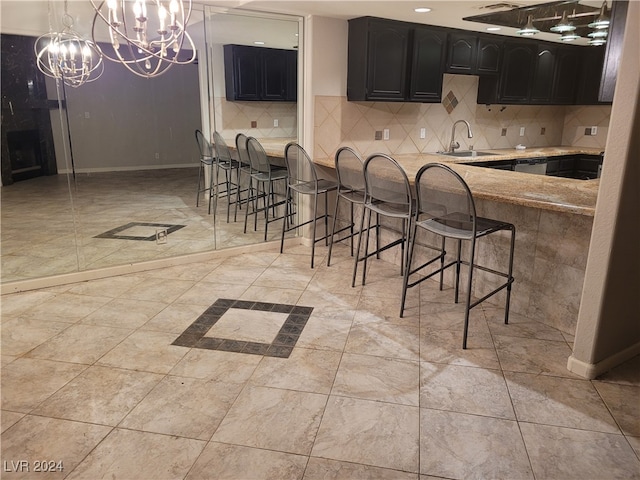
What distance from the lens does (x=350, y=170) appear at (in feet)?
10.8

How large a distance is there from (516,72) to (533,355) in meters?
3.41

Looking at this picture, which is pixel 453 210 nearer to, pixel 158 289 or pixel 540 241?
pixel 540 241

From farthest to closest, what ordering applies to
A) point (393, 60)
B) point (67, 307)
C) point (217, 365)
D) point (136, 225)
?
point (393, 60), point (136, 225), point (67, 307), point (217, 365)

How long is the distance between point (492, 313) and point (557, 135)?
3.82 metres

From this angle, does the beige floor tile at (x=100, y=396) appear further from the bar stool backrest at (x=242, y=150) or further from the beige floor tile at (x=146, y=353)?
the bar stool backrest at (x=242, y=150)

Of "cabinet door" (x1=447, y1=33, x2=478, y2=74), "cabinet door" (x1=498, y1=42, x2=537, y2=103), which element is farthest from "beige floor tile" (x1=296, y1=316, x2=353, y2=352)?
"cabinet door" (x1=498, y1=42, x2=537, y2=103)

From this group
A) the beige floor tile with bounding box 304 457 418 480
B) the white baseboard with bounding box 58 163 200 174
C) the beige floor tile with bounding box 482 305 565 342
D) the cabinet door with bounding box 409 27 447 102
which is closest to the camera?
the beige floor tile with bounding box 304 457 418 480

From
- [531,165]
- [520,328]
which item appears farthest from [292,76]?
[520,328]

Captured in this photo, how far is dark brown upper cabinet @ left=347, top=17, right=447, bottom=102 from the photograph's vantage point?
3.79 meters

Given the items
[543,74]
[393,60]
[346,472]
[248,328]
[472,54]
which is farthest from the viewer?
[543,74]

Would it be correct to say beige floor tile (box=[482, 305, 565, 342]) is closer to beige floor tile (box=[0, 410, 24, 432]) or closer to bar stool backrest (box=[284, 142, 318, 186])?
bar stool backrest (box=[284, 142, 318, 186])

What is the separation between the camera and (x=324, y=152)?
408 cm

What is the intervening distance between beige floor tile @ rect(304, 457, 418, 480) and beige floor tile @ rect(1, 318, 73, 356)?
1.74 m

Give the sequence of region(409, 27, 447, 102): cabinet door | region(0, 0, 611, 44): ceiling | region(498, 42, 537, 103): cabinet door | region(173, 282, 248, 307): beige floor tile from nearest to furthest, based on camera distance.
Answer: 1. region(0, 0, 611, 44): ceiling
2. region(173, 282, 248, 307): beige floor tile
3. region(409, 27, 447, 102): cabinet door
4. region(498, 42, 537, 103): cabinet door
